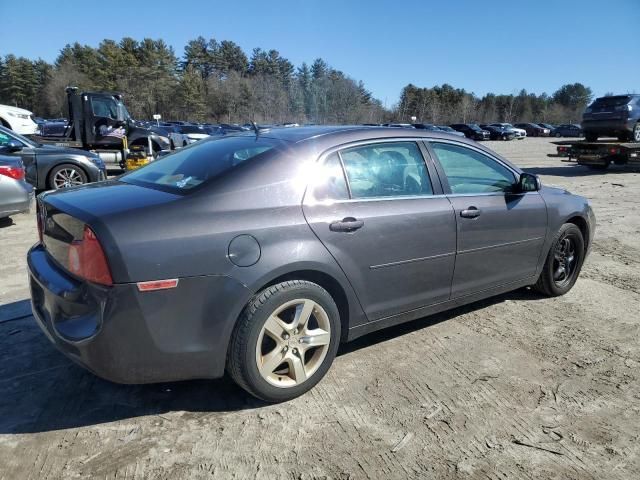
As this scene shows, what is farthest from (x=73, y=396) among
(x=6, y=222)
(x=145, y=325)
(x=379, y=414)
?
(x=6, y=222)

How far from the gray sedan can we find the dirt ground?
295mm

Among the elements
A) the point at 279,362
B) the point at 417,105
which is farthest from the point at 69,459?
the point at 417,105

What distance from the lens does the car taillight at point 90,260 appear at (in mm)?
2215

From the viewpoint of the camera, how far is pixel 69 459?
2250mm

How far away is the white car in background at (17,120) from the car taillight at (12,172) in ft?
A: 39.2

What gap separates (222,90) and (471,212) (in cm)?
8314

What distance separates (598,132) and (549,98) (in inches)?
4229

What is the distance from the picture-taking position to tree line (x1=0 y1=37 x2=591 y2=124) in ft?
219

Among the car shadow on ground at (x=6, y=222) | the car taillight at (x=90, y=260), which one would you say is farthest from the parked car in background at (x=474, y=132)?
the car taillight at (x=90, y=260)

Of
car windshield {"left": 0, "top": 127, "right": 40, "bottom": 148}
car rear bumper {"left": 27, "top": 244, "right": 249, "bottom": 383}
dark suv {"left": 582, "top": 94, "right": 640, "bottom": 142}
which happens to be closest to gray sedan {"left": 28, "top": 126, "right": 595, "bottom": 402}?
car rear bumper {"left": 27, "top": 244, "right": 249, "bottom": 383}

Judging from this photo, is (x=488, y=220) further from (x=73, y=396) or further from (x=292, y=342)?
(x=73, y=396)

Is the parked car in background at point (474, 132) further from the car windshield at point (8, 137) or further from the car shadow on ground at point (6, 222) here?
the car shadow on ground at point (6, 222)

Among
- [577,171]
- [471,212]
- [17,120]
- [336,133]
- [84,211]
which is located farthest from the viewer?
[577,171]

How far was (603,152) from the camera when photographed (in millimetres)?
15375
